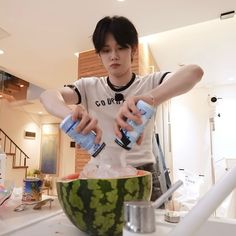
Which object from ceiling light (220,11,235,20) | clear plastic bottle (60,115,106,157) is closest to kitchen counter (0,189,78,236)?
clear plastic bottle (60,115,106,157)

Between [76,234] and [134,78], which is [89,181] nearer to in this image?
[76,234]

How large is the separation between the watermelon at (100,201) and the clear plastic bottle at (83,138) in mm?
83

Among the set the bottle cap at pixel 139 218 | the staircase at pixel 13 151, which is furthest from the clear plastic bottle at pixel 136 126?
the staircase at pixel 13 151

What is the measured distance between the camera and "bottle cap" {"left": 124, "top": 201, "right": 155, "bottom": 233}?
241 mm

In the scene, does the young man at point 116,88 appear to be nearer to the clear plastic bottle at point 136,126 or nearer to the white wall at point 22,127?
the clear plastic bottle at point 136,126

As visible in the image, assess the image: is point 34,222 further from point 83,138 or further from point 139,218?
point 139,218

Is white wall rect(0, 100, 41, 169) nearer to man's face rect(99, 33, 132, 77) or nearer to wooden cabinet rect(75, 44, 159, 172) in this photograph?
wooden cabinet rect(75, 44, 159, 172)

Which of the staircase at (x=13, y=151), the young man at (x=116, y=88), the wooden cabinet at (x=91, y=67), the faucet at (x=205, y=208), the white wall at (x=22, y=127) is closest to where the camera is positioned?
the faucet at (x=205, y=208)

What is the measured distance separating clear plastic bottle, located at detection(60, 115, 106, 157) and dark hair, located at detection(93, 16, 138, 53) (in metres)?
0.37

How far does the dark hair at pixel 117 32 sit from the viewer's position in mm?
727

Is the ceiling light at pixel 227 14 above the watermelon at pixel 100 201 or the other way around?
above

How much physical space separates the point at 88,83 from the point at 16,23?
2034 mm

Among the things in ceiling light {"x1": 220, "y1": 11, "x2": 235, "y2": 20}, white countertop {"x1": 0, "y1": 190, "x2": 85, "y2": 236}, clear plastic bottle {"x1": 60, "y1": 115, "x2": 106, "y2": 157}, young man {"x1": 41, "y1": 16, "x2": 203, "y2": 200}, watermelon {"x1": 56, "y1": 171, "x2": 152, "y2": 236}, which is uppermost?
ceiling light {"x1": 220, "y1": 11, "x2": 235, "y2": 20}

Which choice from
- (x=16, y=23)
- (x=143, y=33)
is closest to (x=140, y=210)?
(x=143, y=33)
